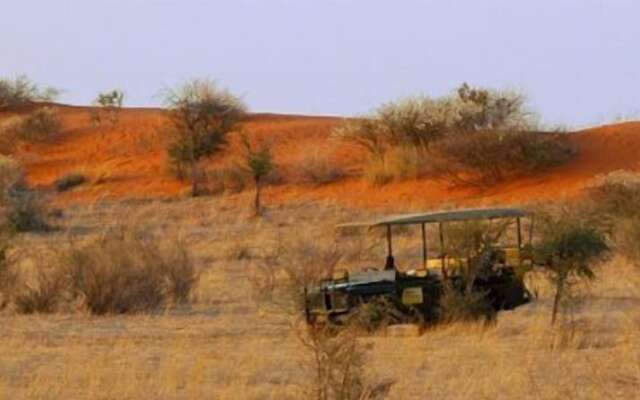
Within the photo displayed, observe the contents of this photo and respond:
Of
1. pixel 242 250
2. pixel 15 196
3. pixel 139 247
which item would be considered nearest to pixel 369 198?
pixel 15 196

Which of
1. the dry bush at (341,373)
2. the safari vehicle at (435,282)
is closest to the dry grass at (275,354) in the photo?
the safari vehicle at (435,282)

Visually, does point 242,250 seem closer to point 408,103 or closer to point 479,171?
point 479,171

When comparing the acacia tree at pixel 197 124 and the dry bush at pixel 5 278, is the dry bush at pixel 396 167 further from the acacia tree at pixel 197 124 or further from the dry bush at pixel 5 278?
the dry bush at pixel 5 278

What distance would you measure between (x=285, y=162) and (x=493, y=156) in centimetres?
1157

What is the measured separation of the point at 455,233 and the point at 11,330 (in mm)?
5679

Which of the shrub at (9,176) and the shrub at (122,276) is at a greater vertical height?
the shrub at (9,176)

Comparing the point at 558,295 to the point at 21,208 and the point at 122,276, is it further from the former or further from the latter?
the point at 21,208

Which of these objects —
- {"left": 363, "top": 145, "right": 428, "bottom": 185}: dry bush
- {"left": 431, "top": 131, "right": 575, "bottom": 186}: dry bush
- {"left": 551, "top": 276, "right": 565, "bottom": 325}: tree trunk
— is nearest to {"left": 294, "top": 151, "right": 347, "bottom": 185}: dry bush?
{"left": 363, "top": 145, "right": 428, "bottom": 185}: dry bush

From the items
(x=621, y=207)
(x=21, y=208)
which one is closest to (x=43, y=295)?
(x=621, y=207)

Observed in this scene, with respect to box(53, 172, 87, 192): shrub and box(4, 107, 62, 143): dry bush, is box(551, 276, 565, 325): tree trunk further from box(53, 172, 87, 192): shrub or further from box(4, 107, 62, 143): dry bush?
box(4, 107, 62, 143): dry bush

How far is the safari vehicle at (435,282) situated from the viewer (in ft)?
63.7

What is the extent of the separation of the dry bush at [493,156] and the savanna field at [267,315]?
1.20 feet

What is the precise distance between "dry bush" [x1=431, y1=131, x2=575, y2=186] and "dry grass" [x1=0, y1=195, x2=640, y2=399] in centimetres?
2230

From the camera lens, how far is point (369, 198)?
50375mm
